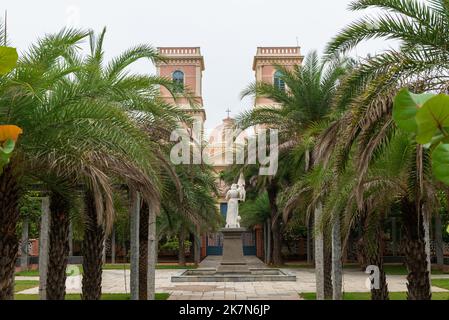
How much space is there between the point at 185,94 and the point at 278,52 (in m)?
41.0

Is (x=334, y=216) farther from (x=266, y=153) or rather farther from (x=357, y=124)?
(x=266, y=153)

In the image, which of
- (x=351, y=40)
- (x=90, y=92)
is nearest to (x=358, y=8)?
(x=351, y=40)

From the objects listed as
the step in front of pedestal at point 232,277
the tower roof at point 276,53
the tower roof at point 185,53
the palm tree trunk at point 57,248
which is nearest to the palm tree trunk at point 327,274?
the palm tree trunk at point 57,248

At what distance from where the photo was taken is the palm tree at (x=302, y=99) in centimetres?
1475

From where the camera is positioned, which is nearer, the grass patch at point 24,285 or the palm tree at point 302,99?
the palm tree at point 302,99

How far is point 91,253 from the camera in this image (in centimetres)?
1128

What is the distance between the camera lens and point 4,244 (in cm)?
789

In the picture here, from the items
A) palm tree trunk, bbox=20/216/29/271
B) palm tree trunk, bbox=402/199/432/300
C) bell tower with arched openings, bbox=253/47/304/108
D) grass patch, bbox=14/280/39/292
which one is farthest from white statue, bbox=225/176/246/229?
bell tower with arched openings, bbox=253/47/304/108

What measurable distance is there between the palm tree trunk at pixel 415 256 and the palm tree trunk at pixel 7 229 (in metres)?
6.51

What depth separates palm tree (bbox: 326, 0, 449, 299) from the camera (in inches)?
274

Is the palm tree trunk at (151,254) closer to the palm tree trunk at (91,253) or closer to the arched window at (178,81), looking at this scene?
the palm tree trunk at (91,253)

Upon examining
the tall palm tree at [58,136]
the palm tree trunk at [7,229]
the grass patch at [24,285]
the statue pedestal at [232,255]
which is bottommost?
the grass patch at [24,285]

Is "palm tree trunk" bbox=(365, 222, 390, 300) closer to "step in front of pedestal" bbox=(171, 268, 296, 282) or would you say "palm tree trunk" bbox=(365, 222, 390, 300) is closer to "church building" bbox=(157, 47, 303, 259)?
"step in front of pedestal" bbox=(171, 268, 296, 282)

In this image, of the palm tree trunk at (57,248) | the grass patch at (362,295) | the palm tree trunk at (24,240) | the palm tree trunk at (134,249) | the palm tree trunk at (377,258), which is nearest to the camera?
the palm tree trunk at (57,248)
